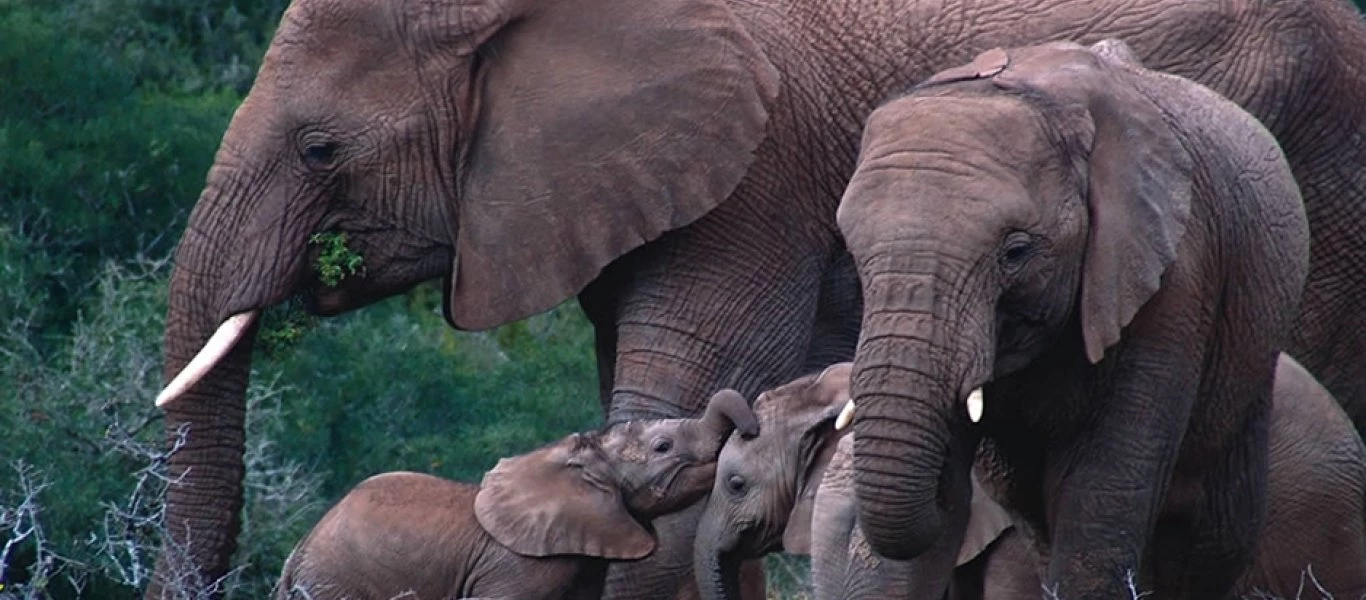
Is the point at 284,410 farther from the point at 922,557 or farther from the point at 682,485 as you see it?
the point at 922,557

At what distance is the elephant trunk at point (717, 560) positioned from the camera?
7730mm

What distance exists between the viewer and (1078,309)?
6617mm

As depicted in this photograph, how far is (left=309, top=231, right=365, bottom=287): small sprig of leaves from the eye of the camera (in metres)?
8.05

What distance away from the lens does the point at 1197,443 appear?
712 centimetres

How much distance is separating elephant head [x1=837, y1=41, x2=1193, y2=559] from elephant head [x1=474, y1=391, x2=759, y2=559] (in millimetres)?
1282

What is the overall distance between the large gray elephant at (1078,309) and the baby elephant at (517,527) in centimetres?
113

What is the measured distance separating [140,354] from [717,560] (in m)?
3.36

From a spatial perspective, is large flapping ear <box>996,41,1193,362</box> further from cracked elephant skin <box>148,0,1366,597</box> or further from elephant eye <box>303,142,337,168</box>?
elephant eye <box>303,142,337,168</box>

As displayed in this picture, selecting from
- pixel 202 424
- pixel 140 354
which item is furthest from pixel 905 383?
pixel 140 354

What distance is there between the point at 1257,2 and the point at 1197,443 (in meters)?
1.51

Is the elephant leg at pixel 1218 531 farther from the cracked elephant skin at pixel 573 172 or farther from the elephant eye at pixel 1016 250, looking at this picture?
the cracked elephant skin at pixel 573 172

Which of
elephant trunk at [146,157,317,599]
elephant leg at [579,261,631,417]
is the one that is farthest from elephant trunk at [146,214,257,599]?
elephant leg at [579,261,631,417]

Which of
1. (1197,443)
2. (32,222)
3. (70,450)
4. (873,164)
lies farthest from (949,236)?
(32,222)

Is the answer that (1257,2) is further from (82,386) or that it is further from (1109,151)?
(82,386)
